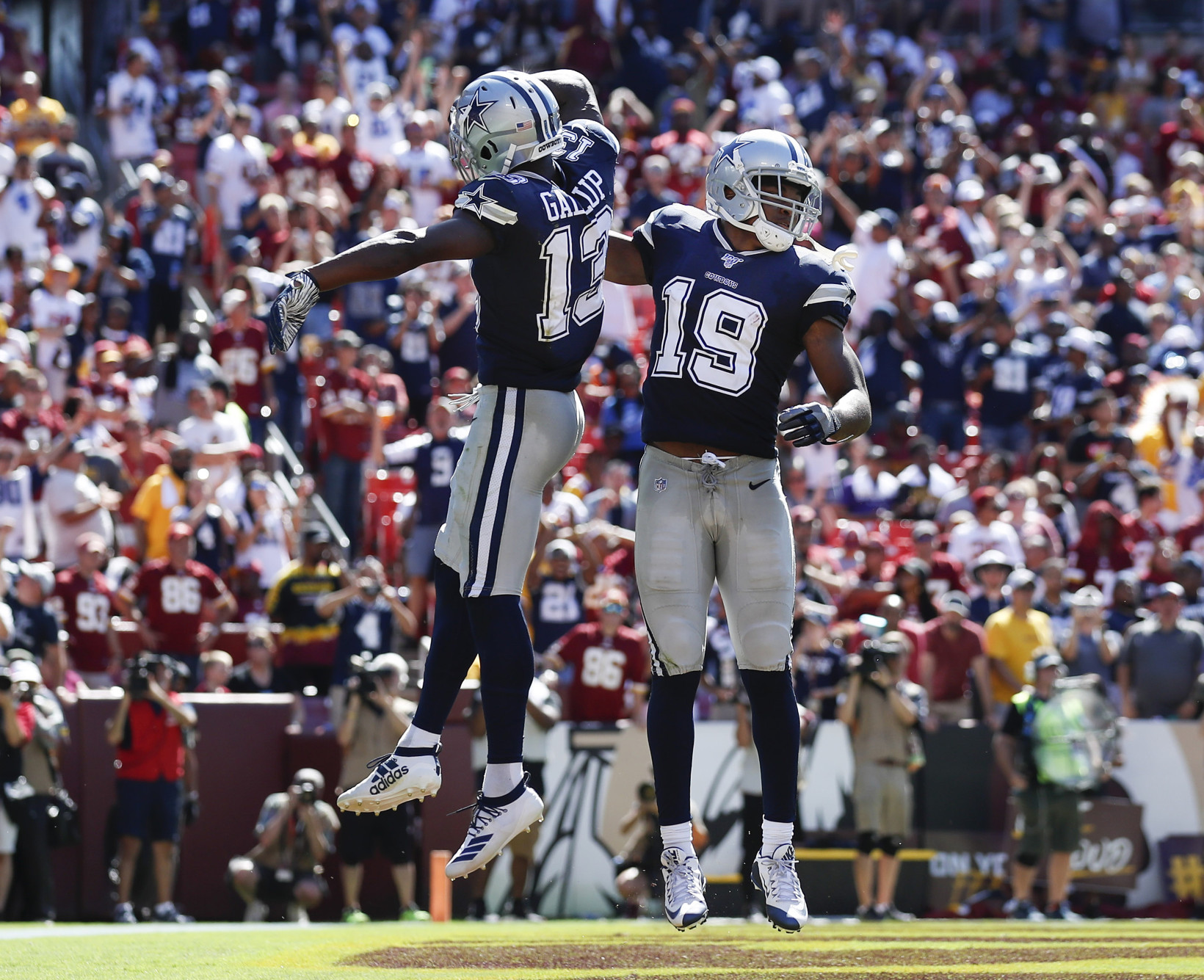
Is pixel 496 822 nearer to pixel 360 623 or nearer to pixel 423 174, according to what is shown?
pixel 360 623

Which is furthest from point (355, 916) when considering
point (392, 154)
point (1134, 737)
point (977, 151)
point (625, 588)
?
point (977, 151)

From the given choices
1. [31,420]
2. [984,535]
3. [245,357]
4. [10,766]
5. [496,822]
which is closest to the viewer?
[496,822]

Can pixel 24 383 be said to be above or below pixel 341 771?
above

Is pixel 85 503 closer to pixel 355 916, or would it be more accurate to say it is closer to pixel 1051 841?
pixel 355 916

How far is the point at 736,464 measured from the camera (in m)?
6.32

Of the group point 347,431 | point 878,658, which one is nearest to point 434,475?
point 347,431

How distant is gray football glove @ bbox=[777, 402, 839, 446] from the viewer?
5680 millimetres

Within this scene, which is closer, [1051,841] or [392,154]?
[1051,841]

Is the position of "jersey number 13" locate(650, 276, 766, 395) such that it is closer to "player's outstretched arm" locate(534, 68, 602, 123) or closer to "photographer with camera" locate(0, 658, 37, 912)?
"player's outstretched arm" locate(534, 68, 602, 123)

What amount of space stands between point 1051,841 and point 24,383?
7.93 m

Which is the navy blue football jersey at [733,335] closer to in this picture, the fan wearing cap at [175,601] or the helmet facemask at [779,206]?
the helmet facemask at [779,206]

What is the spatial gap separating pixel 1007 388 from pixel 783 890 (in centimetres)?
1059

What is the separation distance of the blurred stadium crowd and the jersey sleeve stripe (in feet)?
21.0

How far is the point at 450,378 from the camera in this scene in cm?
1436
